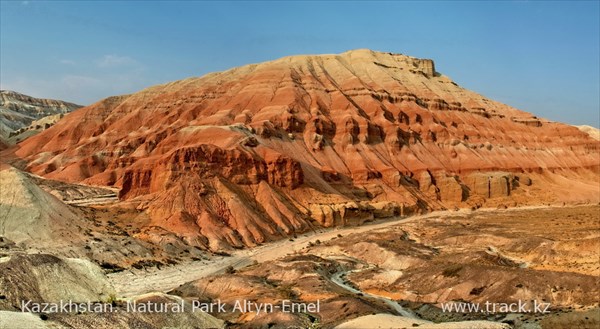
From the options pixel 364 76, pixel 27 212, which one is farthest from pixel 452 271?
pixel 364 76

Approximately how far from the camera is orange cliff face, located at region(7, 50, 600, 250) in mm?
75188

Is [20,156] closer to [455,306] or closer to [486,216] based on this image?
[486,216]

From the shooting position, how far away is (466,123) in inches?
5251

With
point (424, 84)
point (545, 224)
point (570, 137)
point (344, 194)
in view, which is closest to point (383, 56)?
point (424, 84)

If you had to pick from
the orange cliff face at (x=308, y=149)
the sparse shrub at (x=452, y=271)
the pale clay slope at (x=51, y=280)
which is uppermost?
the orange cliff face at (x=308, y=149)

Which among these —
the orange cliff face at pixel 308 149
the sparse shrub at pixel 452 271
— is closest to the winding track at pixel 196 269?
the orange cliff face at pixel 308 149

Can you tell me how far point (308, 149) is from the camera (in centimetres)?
10625

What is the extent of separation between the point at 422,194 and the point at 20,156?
9676 cm

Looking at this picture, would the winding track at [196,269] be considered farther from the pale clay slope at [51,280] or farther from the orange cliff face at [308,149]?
the pale clay slope at [51,280]

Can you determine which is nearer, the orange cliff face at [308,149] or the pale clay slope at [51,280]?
the pale clay slope at [51,280]

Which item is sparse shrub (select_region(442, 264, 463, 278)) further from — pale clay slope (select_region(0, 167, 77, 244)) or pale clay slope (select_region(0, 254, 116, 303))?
pale clay slope (select_region(0, 167, 77, 244))

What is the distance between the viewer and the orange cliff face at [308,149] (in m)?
75.2

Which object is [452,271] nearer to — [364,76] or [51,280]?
[51,280]

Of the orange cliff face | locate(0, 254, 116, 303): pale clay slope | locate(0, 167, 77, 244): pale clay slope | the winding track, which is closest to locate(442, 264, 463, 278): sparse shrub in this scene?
the winding track
